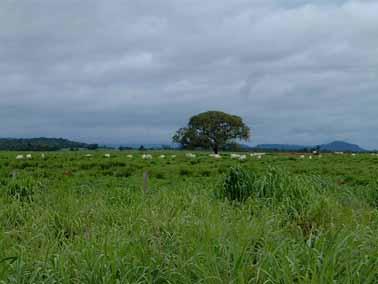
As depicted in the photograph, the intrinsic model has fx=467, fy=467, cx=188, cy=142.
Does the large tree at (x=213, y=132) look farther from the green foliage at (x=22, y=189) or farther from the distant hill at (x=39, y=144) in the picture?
the green foliage at (x=22, y=189)

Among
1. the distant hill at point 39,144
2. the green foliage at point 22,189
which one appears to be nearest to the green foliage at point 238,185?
the green foliage at point 22,189

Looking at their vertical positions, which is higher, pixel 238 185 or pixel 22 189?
pixel 238 185

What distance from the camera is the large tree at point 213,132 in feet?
145

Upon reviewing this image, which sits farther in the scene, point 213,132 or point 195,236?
point 213,132

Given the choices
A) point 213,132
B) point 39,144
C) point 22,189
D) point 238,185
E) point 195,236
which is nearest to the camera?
point 195,236

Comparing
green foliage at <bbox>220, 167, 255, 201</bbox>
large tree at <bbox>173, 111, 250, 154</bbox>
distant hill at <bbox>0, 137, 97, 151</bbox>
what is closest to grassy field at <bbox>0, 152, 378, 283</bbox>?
green foliage at <bbox>220, 167, 255, 201</bbox>

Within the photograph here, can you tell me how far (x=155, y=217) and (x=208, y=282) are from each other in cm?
149

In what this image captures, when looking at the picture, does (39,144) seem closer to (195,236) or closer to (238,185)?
(238,185)

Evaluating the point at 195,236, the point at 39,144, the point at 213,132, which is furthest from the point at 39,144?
the point at 195,236

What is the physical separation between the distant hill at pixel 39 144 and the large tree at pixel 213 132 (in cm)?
1132

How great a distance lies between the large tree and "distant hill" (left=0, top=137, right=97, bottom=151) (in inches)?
446

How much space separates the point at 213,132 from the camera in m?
44.6

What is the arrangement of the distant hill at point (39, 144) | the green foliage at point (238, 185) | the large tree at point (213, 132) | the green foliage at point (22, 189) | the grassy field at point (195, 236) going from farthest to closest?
the large tree at point (213, 132)
the distant hill at point (39, 144)
the green foliage at point (22, 189)
the green foliage at point (238, 185)
the grassy field at point (195, 236)

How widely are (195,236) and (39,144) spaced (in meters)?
32.9
